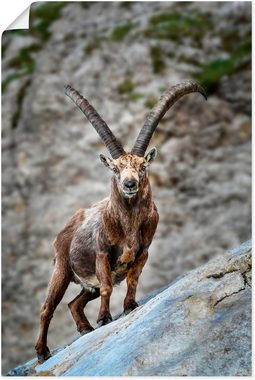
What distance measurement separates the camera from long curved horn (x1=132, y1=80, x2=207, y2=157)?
22.6 feet

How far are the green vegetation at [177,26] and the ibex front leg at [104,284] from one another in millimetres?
5274

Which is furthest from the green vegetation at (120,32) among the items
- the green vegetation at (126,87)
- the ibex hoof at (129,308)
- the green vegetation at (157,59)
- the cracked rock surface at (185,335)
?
the ibex hoof at (129,308)

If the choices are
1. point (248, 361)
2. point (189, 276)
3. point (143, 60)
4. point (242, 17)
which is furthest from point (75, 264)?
point (143, 60)

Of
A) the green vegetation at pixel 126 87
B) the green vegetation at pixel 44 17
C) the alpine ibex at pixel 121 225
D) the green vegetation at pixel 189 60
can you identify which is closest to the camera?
the alpine ibex at pixel 121 225

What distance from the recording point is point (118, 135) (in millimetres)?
13703

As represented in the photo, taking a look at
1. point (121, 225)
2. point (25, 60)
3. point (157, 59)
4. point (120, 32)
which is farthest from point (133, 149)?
point (25, 60)

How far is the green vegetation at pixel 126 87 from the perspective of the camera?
13570mm

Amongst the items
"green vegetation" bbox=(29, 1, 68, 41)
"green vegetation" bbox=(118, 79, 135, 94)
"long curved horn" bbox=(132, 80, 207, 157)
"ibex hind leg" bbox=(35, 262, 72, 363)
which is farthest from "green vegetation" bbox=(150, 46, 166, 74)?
"ibex hind leg" bbox=(35, 262, 72, 363)

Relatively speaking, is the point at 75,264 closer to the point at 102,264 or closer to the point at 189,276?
the point at 102,264

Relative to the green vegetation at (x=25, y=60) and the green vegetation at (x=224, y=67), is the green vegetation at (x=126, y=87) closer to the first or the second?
the green vegetation at (x=224, y=67)

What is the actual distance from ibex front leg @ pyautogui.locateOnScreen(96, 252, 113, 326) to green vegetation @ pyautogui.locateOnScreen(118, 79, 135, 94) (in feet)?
23.0

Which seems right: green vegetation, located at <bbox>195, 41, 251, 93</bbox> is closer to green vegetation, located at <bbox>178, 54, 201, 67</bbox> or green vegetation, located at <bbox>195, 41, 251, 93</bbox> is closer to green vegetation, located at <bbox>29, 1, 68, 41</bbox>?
green vegetation, located at <bbox>178, 54, 201, 67</bbox>

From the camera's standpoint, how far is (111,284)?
6.83 metres

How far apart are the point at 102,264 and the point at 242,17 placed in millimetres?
4006
